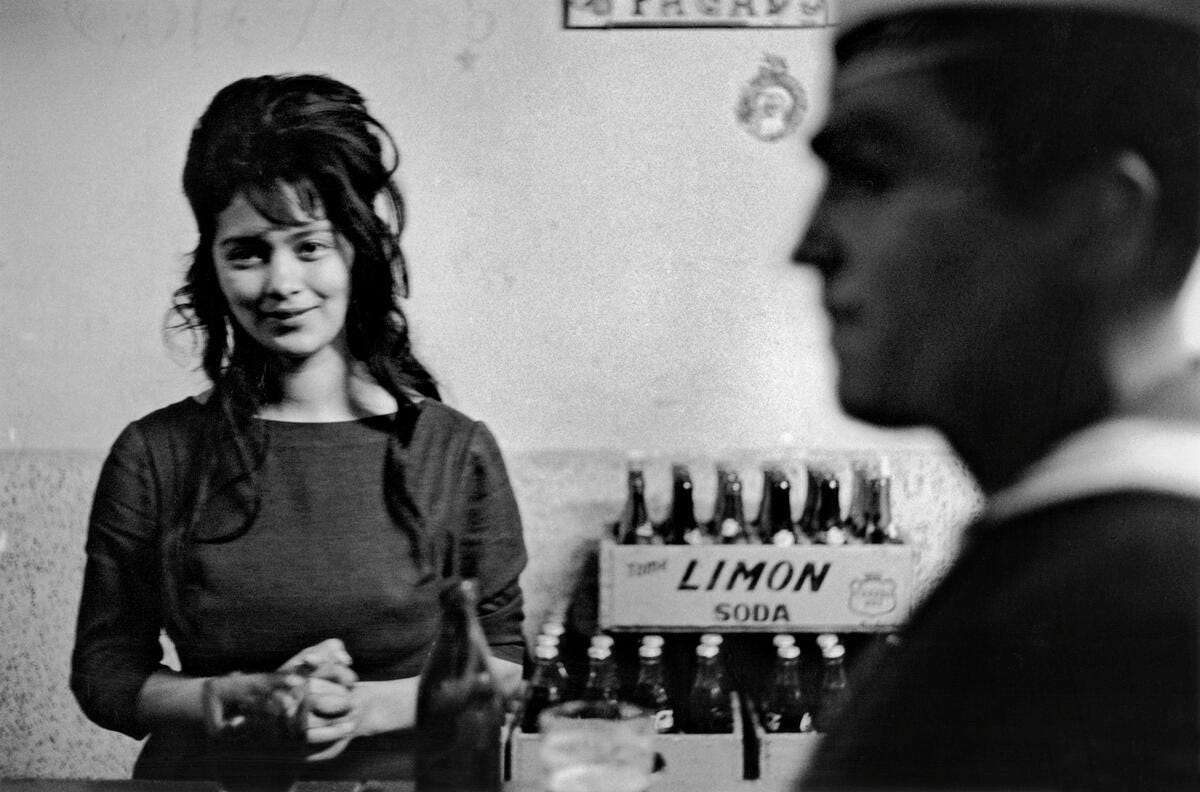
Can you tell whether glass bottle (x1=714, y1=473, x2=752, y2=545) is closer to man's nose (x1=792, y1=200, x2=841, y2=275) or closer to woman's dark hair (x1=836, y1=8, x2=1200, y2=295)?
man's nose (x1=792, y1=200, x2=841, y2=275)

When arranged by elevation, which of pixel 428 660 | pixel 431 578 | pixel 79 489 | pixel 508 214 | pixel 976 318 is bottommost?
pixel 428 660

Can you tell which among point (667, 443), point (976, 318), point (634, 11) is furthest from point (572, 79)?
point (976, 318)

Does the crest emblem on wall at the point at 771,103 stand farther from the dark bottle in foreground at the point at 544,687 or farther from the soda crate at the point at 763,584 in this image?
the dark bottle in foreground at the point at 544,687

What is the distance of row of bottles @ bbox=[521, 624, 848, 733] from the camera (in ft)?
6.38

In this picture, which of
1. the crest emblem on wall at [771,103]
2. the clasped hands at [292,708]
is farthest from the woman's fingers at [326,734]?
the crest emblem on wall at [771,103]

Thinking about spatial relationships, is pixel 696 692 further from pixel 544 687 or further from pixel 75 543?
pixel 75 543

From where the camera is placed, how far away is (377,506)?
6.47 ft

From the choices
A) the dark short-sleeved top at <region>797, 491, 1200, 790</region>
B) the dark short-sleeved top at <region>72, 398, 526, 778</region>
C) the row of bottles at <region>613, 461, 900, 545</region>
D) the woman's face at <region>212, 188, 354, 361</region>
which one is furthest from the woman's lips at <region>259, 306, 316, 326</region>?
the dark short-sleeved top at <region>797, 491, 1200, 790</region>

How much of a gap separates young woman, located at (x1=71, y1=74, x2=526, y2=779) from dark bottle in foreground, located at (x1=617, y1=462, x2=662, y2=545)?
18cm

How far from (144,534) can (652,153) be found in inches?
41.0

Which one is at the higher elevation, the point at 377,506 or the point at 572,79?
the point at 572,79

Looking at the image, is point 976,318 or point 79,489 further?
point 79,489

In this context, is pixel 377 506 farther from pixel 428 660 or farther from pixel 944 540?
pixel 944 540

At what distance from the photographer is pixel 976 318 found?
1854 millimetres
